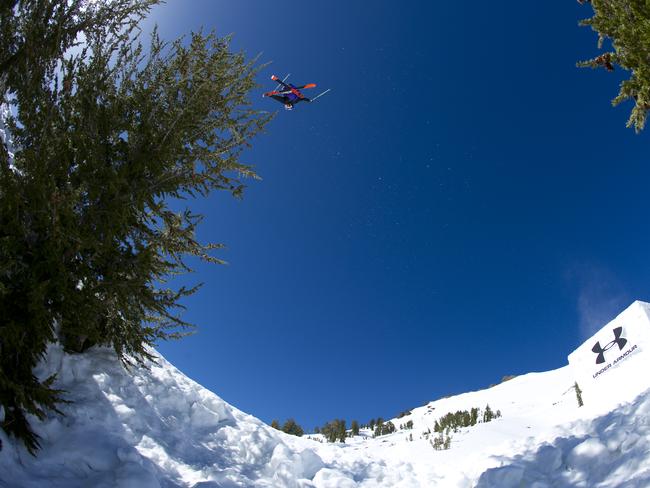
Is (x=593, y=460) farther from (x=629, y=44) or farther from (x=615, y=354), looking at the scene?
(x=615, y=354)

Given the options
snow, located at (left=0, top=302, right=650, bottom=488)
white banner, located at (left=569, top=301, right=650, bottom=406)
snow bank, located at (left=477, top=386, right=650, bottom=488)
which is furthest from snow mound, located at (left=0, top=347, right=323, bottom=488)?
white banner, located at (left=569, top=301, right=650, bottom=406)

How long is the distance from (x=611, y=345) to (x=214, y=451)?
61.9 feet

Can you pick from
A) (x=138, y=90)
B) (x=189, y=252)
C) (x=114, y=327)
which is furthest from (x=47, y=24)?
(x=114, y=327)

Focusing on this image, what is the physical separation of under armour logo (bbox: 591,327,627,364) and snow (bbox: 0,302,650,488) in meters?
7.17

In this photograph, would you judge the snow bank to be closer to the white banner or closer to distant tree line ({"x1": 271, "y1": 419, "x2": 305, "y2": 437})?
the white banner

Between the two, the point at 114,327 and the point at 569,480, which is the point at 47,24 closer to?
the point at 114,327

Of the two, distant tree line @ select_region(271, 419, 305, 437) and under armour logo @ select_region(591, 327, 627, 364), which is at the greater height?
under armour logo @ select_region(591, 327, 627, 364)

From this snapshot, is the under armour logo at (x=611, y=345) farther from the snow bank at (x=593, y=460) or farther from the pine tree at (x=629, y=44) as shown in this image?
the pine tree at (x=629, y=44)

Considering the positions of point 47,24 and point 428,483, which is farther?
point 428,483

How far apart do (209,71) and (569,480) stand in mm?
9727

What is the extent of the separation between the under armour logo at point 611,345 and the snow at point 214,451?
7.17 meters

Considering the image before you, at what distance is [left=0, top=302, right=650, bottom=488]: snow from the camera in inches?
222

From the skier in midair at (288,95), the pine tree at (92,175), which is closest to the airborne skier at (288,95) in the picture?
the skier in midair at (288,95)

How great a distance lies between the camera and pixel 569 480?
20.9 ft
